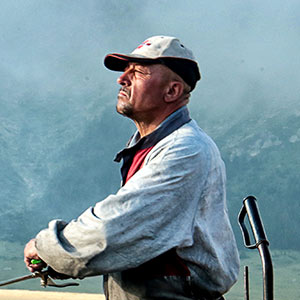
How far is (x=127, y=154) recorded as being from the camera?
62.7 inches

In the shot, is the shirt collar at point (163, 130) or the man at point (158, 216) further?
the shirt collar at point (163, 130)

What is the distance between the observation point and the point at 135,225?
129 centimetres

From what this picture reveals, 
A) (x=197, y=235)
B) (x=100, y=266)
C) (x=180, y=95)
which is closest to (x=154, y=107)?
(x=180, y=95)

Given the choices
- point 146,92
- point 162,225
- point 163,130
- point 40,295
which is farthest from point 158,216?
point 40,295

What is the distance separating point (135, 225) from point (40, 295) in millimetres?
3019

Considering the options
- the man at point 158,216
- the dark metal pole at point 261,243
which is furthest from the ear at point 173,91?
the dark metal pole at point 261,243

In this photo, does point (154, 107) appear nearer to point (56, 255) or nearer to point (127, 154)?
point (127, 154)

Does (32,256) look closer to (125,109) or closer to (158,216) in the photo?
(158,216)

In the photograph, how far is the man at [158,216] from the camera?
129 centimetres

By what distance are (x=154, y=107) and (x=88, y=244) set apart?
0.48 m

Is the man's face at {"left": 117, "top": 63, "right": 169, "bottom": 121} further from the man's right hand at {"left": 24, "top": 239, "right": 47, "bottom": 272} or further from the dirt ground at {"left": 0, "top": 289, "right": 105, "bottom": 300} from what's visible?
the dirt ground at {"left": 0, "top": 289, "right": 105, "bottom": 300}

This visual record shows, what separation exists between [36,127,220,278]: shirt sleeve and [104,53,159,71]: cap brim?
31 centimetres

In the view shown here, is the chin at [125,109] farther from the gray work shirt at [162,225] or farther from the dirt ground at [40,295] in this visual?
the dirt ground at [40,295]

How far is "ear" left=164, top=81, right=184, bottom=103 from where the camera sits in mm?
1571
